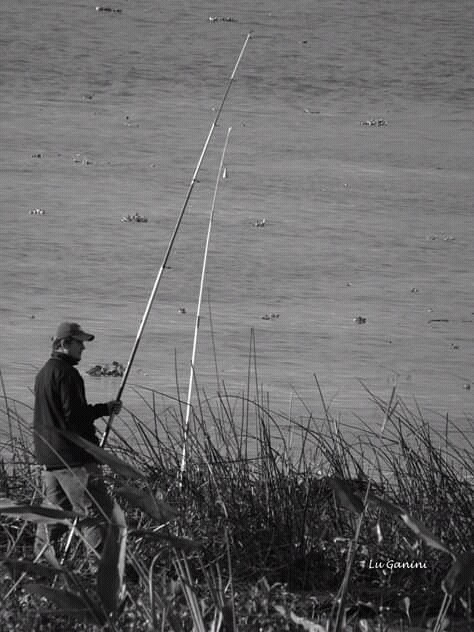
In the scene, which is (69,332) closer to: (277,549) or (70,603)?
(277,549)

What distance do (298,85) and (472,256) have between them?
973cm

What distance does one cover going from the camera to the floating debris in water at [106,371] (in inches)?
472

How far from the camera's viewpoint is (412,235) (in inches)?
748

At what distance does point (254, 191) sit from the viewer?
2052cm

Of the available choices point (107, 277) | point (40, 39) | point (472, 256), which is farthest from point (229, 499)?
point (40, 39)

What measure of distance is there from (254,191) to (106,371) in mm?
8790

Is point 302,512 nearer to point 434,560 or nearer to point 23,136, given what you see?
point 434,560

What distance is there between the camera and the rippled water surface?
44.6ft

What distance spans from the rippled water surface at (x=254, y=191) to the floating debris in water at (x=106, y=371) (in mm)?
172

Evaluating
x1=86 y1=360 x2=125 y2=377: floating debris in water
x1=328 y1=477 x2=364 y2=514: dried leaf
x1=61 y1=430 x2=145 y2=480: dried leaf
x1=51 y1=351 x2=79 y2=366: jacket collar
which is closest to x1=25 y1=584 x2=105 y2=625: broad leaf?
x1=61 y1=430 x2=145 y2=480: dried leaf

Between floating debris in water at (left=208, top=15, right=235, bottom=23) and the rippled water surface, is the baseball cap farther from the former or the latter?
floating debris in water at (left=208, top=15, right=235, bottom=23)

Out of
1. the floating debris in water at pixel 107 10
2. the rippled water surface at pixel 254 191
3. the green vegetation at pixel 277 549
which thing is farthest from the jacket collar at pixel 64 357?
the floating debris in water at pixel 107 10

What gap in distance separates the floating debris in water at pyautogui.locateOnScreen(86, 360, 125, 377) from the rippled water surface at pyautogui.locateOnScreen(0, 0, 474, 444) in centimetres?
17
